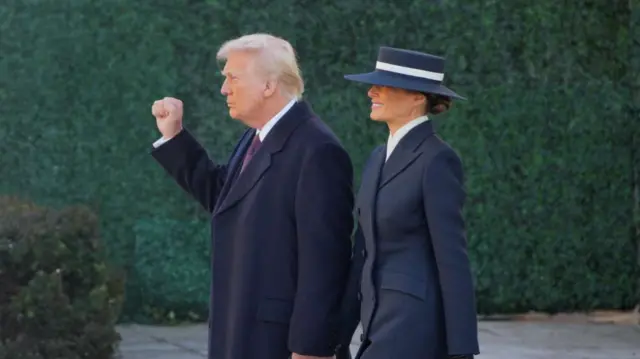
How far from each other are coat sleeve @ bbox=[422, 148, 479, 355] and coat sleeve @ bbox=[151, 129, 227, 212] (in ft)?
3.04

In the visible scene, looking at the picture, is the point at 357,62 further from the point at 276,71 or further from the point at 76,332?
the point at 276,71

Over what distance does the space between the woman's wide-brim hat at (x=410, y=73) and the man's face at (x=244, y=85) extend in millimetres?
310

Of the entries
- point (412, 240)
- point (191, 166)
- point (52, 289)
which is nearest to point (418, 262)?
point (412, 240)

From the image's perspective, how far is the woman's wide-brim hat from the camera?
12.8 feet

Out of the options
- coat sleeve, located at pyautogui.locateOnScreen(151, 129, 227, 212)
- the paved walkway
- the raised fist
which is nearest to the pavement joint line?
the paved walkway

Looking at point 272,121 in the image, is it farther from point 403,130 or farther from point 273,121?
point 403,130

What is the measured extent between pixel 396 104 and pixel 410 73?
11cm

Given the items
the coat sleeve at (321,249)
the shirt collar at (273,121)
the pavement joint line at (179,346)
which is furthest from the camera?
the pavement joint line at (179,346)

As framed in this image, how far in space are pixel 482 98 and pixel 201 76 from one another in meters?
1.94

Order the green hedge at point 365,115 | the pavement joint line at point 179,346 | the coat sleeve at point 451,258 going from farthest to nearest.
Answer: the green hedge at point 365,115 < the pavement joint line at point 179,346 < the coat sleeve at point 451,258

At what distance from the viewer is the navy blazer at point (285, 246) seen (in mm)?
3844

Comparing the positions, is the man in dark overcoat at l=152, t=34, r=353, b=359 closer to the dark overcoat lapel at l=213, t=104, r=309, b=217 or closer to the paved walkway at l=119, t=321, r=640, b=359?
the dark overcoat lapel at l=213, t=104, r=309, b=217

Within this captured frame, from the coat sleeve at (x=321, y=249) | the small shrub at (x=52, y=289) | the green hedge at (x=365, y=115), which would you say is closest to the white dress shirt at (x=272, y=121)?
the coat sleeve at (x=321, y=249)

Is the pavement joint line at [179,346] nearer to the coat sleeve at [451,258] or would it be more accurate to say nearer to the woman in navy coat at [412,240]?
the woman in navy coat at [412,240]
